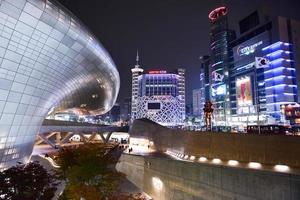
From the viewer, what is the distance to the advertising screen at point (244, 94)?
334 feet

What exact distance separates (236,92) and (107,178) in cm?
10024

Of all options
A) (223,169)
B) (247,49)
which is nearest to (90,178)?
(223,169)

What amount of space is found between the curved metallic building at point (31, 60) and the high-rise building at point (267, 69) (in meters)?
65.4

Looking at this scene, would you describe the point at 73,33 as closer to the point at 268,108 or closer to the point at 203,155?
the point at 203,155

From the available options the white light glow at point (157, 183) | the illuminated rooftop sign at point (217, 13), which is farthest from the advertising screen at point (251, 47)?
the white light glow at point (157, 183)

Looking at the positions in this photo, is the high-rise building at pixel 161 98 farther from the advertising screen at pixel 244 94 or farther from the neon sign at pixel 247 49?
the neon sign at pixel 247 49

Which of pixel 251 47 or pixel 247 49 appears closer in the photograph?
pixel 251 47

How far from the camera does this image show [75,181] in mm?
20375

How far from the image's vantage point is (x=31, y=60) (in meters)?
24.4

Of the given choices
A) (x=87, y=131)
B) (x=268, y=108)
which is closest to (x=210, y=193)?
(x=87, y=131)

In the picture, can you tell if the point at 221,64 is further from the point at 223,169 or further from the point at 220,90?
the point at 223,169

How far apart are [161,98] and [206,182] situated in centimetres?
16374

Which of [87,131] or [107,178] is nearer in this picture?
[107,178]

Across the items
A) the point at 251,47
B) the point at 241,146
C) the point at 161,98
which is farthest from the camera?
the point at 161,98
